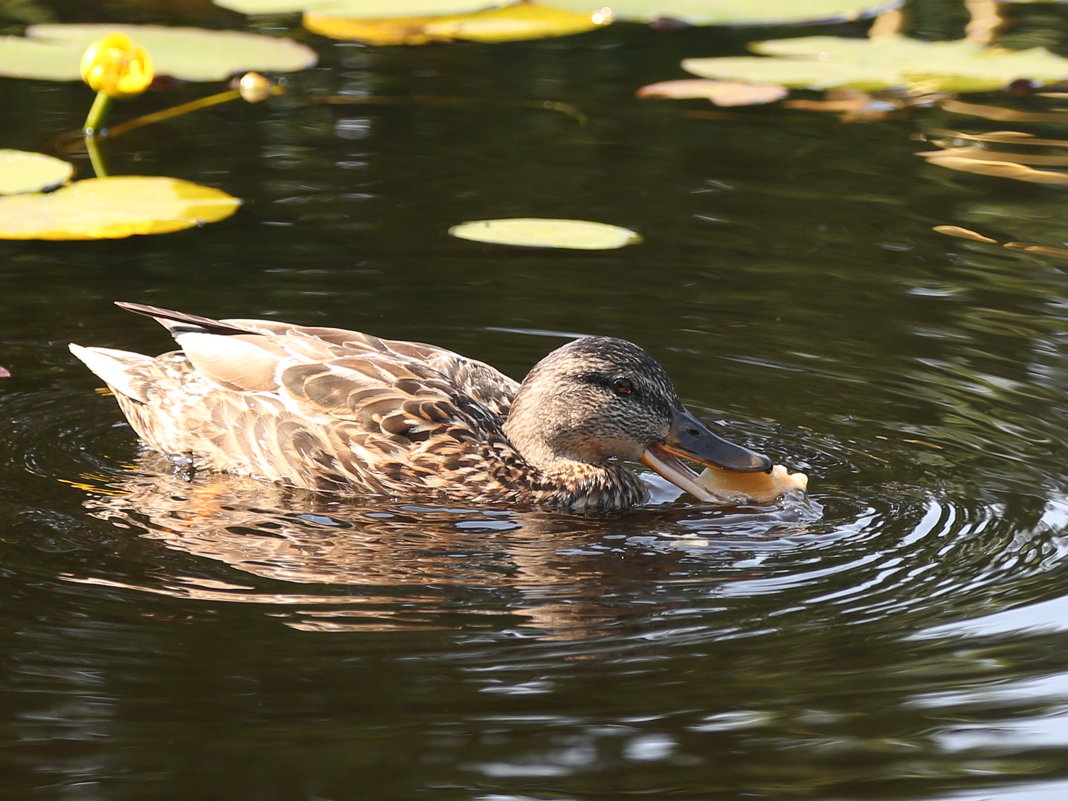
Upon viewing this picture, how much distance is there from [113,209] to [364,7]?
508 centimetres

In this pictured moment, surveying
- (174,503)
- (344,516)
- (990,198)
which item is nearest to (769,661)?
(344,516)

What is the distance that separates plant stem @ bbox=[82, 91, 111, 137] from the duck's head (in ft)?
15.6

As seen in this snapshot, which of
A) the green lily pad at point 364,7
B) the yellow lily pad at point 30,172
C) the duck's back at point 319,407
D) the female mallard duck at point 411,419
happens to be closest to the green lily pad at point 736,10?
the green lily pad at point 364,7

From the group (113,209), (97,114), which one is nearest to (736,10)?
(97,114)

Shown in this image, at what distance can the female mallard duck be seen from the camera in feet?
21.4

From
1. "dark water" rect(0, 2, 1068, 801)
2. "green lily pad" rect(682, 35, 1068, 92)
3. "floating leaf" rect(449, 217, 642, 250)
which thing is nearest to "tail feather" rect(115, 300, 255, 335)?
"dark water" rect(0, 2, 1068, 801)

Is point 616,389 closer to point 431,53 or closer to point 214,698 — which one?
point 214,698

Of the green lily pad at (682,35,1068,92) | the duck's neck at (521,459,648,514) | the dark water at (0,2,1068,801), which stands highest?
the green lily pad at (682,35,1068,92)

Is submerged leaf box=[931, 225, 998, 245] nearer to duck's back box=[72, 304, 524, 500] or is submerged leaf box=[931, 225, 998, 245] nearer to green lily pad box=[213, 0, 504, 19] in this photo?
duck's back box=[72, 304, 524, 500]

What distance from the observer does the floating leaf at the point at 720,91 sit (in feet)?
37.9

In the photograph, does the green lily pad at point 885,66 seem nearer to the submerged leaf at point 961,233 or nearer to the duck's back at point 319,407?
the submerged leaf at point 961,233

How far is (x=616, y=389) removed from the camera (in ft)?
21.6

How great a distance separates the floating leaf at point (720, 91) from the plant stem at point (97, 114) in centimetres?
380

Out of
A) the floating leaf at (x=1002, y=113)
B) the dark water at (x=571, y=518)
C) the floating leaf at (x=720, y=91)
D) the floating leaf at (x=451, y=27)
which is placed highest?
the floating leaf at (x=451, y=27)
